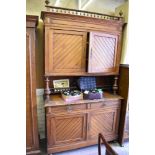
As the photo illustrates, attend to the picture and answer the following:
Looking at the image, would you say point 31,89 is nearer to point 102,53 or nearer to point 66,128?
point 66,128

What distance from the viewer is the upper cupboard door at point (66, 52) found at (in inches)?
78.5

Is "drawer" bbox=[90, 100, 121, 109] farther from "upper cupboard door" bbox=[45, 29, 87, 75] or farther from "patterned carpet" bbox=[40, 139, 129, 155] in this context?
"patterned carpet" bbox=[40, 139, 129, 155]

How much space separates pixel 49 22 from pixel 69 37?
342 millimetres

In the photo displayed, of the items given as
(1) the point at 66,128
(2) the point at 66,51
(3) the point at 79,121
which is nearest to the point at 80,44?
(2) the point at 66,51

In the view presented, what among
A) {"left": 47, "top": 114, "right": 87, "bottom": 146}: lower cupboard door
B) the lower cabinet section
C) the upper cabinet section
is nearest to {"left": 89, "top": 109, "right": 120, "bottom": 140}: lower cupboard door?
the lower cabinet section

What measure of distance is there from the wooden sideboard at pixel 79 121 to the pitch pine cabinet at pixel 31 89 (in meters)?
0.19

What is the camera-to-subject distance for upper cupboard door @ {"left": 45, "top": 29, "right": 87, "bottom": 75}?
1995 millimetres

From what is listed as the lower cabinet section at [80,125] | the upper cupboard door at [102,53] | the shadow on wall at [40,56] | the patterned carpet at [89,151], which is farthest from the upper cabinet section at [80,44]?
the patterned carpet at [89,151]

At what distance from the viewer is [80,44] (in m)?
2.14

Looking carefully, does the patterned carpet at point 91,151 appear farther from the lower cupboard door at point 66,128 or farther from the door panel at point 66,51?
the door panel at point 66,51

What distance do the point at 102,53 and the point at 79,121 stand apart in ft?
3.72
